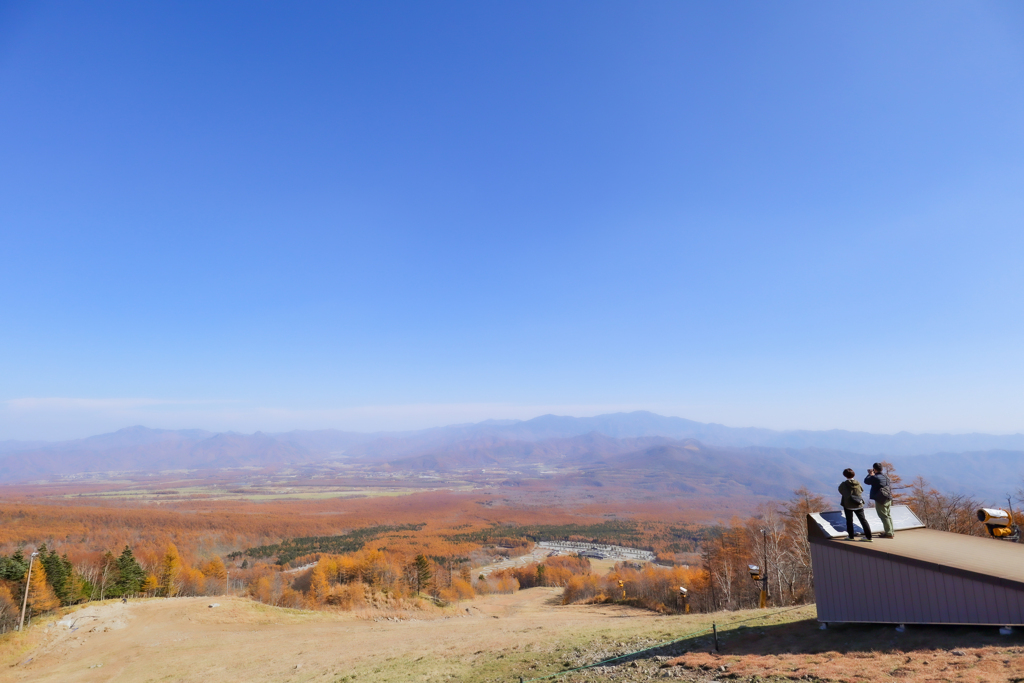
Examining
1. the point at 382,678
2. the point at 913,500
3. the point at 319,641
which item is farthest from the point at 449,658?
the point at 913,500

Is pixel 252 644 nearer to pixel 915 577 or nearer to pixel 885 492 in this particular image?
pixel 915 577

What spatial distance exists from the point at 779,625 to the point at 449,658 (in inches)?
482

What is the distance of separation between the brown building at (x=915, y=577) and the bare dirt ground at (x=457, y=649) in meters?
0.40

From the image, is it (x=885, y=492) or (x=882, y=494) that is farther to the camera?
(x=885, y=492)

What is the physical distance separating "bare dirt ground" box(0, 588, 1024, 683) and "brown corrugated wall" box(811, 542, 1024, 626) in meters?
0.34

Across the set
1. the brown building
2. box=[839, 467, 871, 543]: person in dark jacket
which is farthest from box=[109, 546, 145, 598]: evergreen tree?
box=[839, 467, 871, 543]: person in dark jacket

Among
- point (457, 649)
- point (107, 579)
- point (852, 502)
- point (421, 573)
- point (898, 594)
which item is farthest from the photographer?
point (421, 573)

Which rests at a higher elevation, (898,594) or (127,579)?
(898,594)

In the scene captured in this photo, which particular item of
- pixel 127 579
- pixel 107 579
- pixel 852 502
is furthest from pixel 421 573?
pixel 852 502

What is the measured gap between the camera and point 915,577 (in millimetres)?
10539

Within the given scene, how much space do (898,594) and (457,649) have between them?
647 inches

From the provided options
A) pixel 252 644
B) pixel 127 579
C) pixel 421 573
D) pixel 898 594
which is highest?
pixel 898 594

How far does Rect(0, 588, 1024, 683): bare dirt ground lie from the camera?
359 inches

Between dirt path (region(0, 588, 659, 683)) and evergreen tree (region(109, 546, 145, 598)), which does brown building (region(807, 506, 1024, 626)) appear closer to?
dirt path (region(0, 588, 659, 683))
